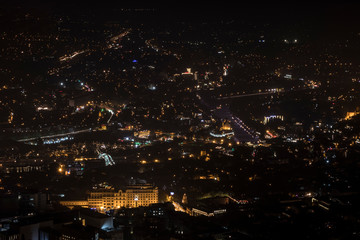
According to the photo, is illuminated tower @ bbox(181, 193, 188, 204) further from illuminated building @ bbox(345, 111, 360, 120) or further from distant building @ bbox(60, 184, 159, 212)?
illuminated building @ bbox(345, 111, 360, 120)

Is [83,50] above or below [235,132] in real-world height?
above

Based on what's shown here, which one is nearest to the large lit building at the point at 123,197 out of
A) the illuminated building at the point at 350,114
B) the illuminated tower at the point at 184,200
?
the illuminated tower at the point at 184,200

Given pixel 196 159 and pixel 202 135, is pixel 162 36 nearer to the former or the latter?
pixel 202 135

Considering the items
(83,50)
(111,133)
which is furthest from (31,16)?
(111,133)

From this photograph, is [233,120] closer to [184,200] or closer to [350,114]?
[350,114]

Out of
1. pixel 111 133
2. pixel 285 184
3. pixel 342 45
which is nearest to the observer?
pixel 285 184

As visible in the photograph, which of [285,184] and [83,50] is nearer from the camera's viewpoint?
[285,184]

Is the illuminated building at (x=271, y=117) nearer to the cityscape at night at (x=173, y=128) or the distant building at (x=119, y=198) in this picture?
the cityscape at night at (x=173, y=128)

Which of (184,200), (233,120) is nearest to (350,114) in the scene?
(233,120)
